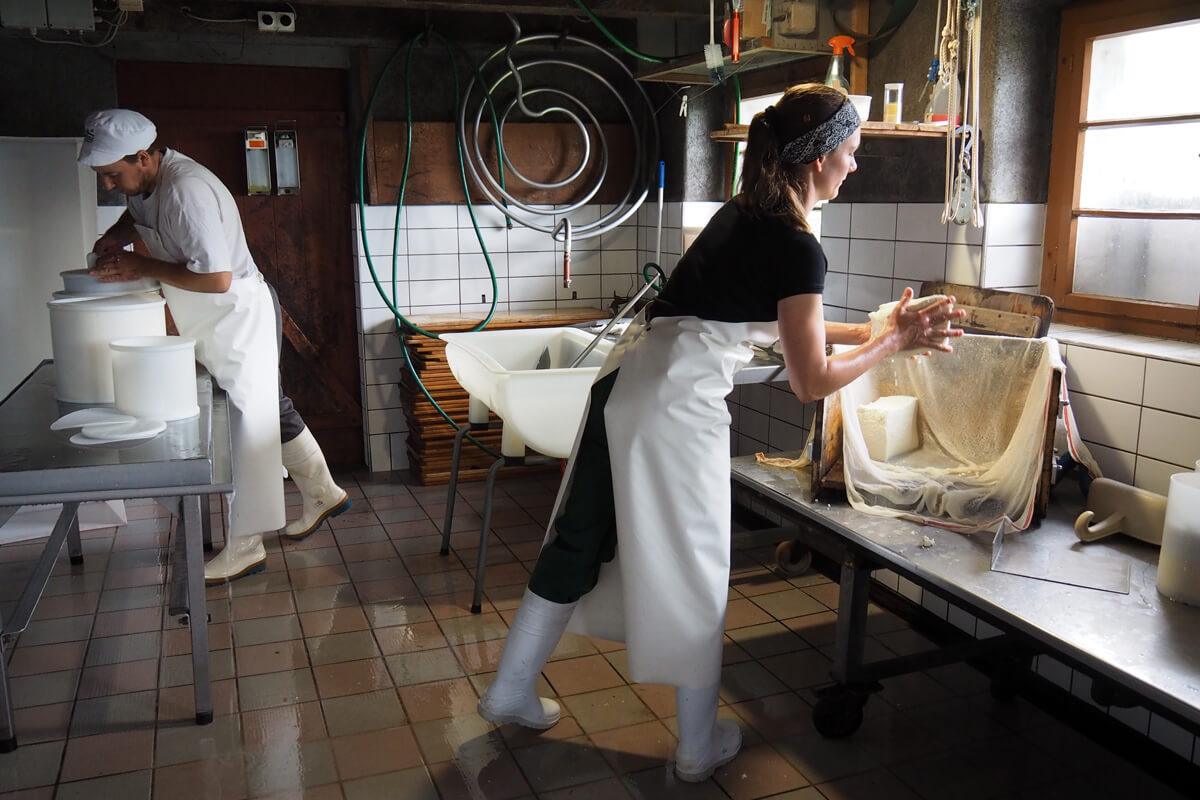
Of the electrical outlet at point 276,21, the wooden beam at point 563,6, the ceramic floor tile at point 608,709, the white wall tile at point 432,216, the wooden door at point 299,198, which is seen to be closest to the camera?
the ceramic floor tile at point 608,709

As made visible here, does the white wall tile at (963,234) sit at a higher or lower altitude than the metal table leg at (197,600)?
higher

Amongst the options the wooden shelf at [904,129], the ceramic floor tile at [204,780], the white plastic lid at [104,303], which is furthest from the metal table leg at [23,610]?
the wooden shelf at [904,129]

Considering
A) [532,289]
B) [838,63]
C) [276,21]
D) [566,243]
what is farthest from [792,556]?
[276,21]

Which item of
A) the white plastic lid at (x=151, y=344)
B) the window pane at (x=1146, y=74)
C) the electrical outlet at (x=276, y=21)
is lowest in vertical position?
Result: the white plastic lid at (x=151, y=344)

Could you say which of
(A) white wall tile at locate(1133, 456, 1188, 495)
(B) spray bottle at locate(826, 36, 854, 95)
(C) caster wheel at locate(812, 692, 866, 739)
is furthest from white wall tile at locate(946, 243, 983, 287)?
(C) caster wheel at locate(812, 692, 866, 739)

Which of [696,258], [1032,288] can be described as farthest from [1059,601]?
[1032,288]

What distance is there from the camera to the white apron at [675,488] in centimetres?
220

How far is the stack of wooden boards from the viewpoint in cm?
461

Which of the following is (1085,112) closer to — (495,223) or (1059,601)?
(1059,601)

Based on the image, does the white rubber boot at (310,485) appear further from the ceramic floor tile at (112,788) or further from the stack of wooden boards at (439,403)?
the ceramic floor tile at (112,788)

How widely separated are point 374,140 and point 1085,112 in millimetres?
3039

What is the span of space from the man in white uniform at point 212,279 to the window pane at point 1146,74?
2702 mm

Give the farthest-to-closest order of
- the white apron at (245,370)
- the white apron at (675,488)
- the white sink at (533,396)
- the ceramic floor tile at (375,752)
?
the white apron at (245,370)
the white sink at (533,396)
the ceramic floor tile at (375,752)
the white apron at (675,488)

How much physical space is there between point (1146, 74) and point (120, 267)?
3.04m
